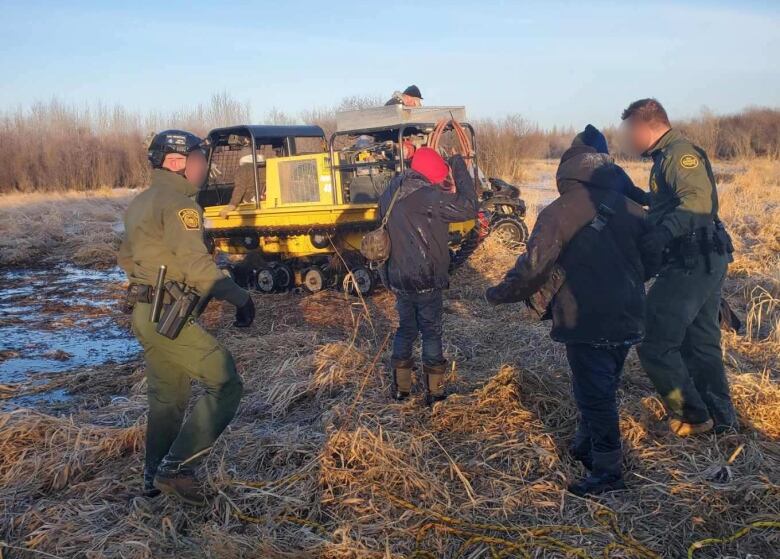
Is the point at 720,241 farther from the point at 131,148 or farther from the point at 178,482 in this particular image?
the point at 131,148

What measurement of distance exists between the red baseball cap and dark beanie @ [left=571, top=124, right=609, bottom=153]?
128 cm

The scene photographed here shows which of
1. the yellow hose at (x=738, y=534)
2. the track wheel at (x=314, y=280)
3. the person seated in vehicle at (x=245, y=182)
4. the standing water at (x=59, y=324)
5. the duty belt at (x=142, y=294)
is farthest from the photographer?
the person seated in vehicle at (x=245, y=182)

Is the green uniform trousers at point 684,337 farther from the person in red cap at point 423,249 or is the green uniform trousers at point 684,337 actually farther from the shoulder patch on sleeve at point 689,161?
the person in red cap at point 423,249

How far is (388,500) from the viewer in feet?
11.4

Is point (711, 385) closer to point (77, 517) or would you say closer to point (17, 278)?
point (77, 517)

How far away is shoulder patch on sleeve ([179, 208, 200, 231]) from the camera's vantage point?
3.36 metres

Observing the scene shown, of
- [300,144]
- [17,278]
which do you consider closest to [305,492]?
[300,144]

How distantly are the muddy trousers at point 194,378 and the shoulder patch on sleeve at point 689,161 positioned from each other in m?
2.71

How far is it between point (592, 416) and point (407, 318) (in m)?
1.70

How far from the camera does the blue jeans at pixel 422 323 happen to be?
470 cm

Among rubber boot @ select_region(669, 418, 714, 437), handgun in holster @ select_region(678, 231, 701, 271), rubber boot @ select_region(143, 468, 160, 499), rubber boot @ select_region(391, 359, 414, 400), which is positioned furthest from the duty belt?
rubber boot @ select_region(669, 418, 714, 437)

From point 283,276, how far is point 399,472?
20.8 feet

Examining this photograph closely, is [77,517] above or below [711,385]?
below

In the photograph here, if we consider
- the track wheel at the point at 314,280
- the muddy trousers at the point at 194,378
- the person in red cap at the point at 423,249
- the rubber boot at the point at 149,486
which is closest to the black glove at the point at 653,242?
the person in red cap at the point at 423,249
